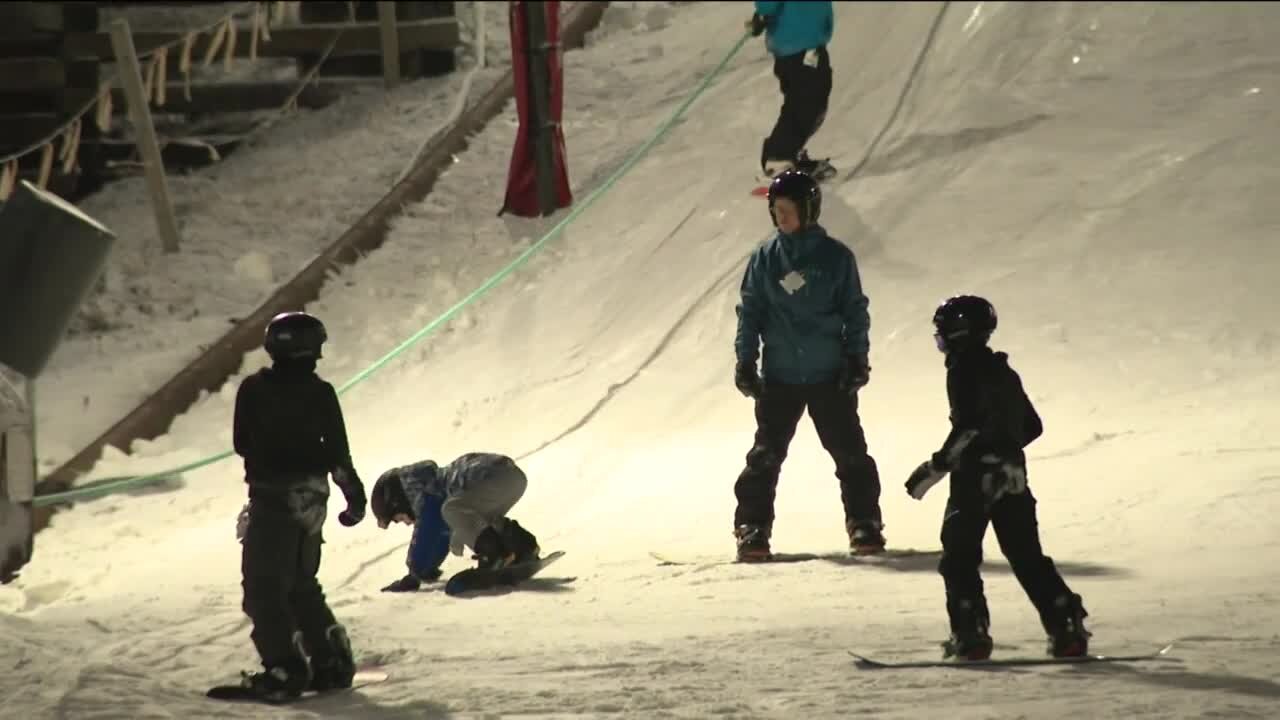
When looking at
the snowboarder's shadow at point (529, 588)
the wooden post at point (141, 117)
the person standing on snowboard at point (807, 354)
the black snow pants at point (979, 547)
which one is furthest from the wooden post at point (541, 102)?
the black snow pants at point (979, 547)

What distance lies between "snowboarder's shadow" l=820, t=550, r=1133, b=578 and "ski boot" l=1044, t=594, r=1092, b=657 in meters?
1.16

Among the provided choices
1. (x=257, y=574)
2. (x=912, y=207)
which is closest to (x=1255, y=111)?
(x=912, y=207)

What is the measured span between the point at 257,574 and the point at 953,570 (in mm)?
2086

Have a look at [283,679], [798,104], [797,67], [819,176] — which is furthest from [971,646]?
[797,67]

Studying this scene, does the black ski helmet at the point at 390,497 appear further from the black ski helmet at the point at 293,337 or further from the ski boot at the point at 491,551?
the black ski helmet at the point at 293,337

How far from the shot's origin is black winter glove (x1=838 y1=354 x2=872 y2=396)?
7988 mm

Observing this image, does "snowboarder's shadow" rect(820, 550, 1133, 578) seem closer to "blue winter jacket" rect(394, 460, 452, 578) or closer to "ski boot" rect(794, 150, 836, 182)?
"blue winter jacket" rect(394, 460, 452, 578)

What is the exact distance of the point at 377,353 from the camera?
12000 millimetres

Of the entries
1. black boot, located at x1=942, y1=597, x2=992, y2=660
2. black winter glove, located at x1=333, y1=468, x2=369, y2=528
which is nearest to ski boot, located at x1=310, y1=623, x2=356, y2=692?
black winter glove, located at x1=333, y1=468, x2=369, y2=528

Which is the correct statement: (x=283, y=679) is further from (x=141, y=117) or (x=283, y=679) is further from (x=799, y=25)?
(x=141, y=117)

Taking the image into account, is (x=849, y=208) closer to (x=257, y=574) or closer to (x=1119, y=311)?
(x=1119, y=311)

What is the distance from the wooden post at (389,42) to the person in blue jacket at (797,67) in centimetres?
421

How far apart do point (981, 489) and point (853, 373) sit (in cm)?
206

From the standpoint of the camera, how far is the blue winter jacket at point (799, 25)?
12945mm
